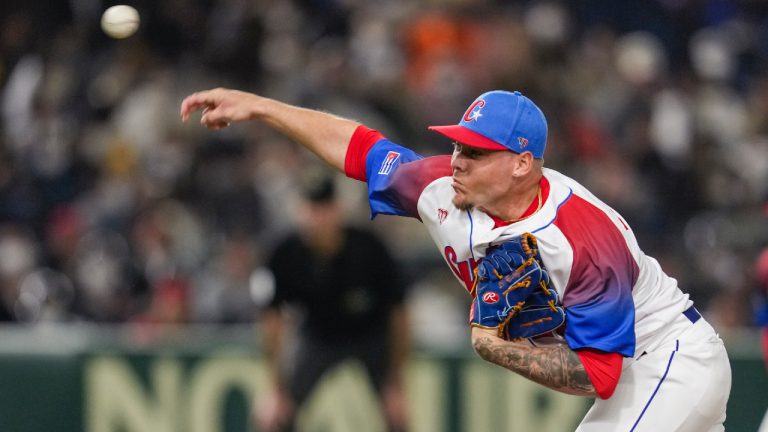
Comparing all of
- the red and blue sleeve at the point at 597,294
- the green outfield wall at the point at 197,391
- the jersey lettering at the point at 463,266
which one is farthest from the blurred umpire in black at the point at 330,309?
the red and blue sleeve at the point at 597,294

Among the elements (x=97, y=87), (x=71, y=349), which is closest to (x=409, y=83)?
(x=97, y=87)

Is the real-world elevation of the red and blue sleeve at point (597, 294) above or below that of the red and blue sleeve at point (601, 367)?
above

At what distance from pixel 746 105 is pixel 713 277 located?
9.83 ft

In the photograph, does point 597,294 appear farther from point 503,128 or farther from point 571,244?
point 503,128

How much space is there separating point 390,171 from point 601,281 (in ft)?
3.44

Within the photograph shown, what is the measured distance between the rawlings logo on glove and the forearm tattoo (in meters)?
0.08

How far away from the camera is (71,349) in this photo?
31.4 ft

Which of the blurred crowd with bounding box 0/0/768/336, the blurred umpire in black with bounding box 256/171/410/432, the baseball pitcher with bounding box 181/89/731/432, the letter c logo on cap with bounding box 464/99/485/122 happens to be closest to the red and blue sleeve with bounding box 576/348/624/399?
the baseball pitcher with bounding box 181/89/731/432

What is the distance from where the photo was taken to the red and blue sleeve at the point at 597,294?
4805mm

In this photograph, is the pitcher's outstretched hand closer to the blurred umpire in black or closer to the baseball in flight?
the baseball in flight

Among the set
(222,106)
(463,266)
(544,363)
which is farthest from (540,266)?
(222,106)

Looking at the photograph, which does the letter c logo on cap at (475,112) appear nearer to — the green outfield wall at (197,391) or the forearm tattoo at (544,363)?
the forearm tattoo at (544,363)

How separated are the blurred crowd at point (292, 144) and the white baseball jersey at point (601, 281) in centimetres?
528

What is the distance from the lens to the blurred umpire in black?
8.50 metres
